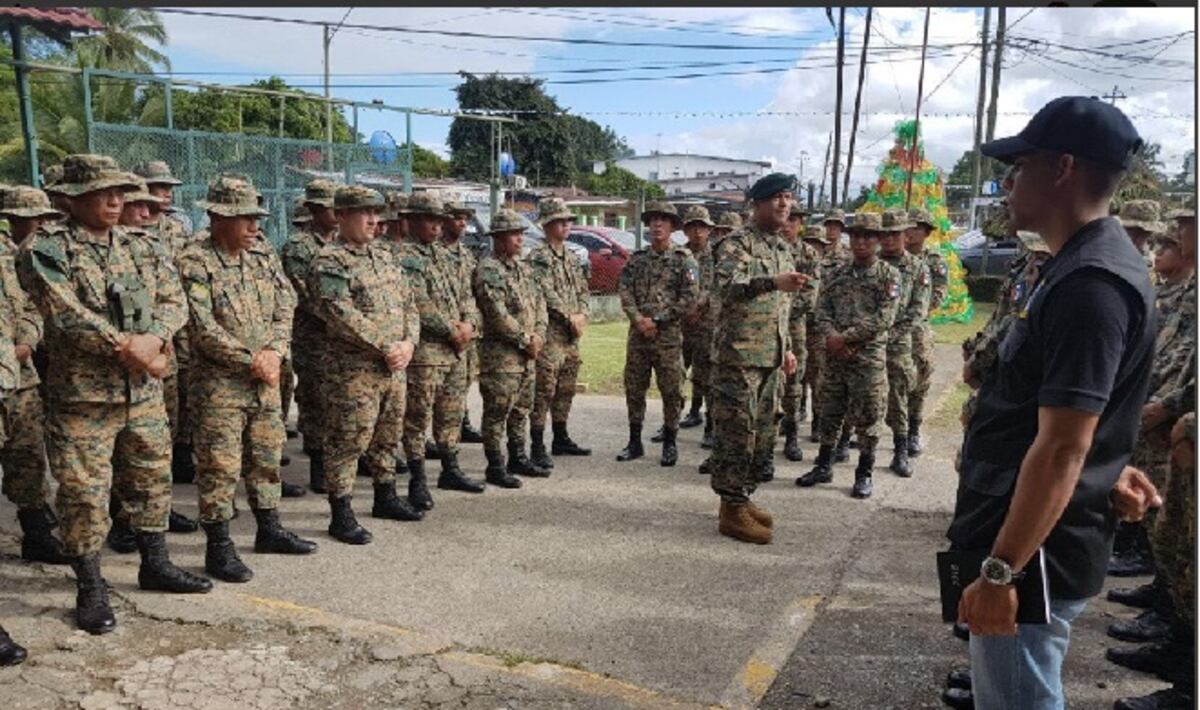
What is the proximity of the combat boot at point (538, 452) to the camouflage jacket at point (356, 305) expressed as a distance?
6.11 feet

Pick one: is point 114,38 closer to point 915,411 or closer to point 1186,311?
point 915,411

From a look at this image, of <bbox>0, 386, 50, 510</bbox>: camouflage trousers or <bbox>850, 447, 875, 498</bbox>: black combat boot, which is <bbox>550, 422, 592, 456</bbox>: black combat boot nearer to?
<bbox>850, 447, 875, 498</bbox>: black combat boot

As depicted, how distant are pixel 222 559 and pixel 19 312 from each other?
1.67 m

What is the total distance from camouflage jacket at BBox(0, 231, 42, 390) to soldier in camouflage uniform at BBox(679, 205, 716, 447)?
14.1ft

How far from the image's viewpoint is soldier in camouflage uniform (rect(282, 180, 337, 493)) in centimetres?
561

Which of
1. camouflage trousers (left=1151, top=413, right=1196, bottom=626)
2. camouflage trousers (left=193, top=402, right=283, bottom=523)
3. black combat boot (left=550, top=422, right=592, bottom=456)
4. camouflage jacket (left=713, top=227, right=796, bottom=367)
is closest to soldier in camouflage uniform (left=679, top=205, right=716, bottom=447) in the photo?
black combat boot (left=550, top=422, right=592, bottom=456)

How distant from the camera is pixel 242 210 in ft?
13.6

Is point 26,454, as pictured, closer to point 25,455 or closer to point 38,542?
point 25,455

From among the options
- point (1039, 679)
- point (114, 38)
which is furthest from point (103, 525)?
point (114, 38)

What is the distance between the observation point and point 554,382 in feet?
21.5

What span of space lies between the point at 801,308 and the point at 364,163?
7.47 m

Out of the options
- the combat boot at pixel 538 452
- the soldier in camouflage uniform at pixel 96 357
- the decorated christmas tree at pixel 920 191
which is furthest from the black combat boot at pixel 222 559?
the decorated christmas tree at pixel 920 191

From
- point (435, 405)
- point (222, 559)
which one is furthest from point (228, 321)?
point (435, 405)

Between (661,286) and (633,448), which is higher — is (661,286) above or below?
above
